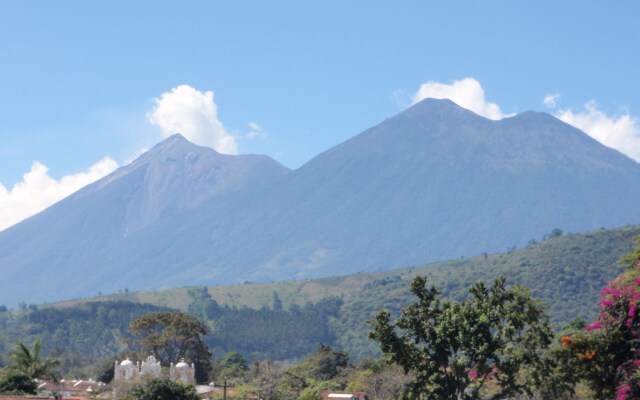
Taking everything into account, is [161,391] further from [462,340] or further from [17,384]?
[462,340]

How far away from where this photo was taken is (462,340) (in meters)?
40.7

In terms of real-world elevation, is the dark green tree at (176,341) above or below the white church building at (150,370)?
above

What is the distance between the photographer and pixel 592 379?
3403cm

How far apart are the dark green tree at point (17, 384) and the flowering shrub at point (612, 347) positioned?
37.6 meters

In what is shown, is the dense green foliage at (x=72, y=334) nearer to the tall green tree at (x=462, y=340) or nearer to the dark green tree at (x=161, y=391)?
the dark green tree at (x=161, y=391)

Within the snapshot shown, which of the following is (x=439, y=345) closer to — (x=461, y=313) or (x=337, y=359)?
(x=461, y=313)

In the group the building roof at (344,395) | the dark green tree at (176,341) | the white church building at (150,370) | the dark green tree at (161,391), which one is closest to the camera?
the dark green tree at (161,391)

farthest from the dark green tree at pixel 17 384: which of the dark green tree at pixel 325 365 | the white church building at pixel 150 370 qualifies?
the dark green tree at pixel 325 365

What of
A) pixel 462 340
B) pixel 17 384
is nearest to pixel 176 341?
pixel 17 384

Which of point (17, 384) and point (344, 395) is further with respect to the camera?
point (344, 395)

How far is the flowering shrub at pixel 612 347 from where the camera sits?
109 feet

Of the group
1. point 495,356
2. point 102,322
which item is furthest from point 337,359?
point 102,322

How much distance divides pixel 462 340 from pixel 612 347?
8.11 m

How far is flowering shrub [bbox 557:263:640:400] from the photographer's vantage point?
33156 millimetres
